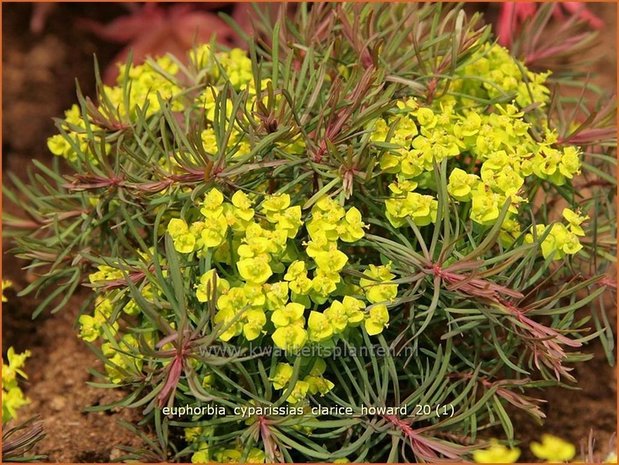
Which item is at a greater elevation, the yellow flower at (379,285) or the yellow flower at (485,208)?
the yellow flower at (485,208)

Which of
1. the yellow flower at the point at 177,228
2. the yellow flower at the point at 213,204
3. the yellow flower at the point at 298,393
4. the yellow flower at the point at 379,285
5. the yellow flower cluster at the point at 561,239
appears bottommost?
the yellow flower at the point at 298,393

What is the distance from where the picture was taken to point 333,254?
1.09m

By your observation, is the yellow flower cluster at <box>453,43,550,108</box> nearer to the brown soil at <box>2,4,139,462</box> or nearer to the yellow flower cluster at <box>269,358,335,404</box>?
the yellow flower cluster at <box>269,358,335,404</box>

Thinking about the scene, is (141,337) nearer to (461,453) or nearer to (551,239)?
(461,453)

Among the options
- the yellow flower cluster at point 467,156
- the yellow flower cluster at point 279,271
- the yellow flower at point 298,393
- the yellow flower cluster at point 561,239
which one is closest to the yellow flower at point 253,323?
the yellow flower cluster at point 279,271

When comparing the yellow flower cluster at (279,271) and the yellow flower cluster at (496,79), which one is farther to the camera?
the yellow flower cluster at (496,79)

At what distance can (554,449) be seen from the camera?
669 millimetres

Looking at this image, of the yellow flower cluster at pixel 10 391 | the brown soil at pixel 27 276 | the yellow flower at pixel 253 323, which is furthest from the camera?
the brown soil at pixel 27 276

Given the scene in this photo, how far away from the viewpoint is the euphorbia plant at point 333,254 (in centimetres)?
109

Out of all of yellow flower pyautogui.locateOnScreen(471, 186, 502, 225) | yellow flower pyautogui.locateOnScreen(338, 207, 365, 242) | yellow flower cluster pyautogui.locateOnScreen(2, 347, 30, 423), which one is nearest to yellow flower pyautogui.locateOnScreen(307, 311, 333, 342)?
yellow flower pyautogui.locateOnScreen(338, 207, 365, 242)

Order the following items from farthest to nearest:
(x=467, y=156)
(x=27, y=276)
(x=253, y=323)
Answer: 1. (x=27, y=276)
2. (x=467, y=156)
3. (x=253, y=323)

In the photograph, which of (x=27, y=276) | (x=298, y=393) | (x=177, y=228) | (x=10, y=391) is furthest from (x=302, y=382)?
(x=27, y=276)

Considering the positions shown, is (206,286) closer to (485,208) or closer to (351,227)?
(351,227)

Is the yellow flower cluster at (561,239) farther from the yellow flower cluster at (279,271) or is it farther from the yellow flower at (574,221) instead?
the yellow flower cluster at (279,271)
